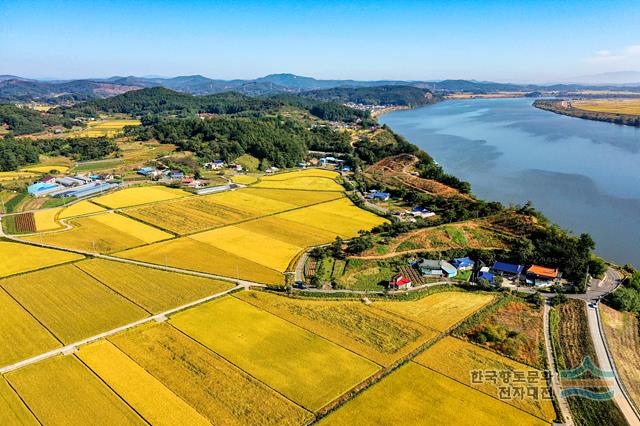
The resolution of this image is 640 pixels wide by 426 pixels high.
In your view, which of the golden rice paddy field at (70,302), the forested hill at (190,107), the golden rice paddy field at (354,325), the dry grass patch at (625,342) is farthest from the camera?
the forested hill at (190,107)

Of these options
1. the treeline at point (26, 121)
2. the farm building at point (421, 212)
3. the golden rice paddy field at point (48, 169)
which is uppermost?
the treeline at point (26, 121)

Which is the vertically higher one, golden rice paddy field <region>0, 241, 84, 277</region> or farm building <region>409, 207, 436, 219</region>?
farm building <region>409, 207, 436, 219</region>

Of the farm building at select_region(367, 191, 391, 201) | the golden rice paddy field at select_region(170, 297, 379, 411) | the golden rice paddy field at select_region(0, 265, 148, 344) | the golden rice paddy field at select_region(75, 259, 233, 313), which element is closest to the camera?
the golden rice paddy field at select_region(170, 297, 379, 411)

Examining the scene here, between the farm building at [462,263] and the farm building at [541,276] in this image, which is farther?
the farm building at [462,263]

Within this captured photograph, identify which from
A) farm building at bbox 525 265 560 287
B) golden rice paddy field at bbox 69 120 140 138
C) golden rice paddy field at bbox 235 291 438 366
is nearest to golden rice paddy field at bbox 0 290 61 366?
golden rice paddy field at bbox 235 291 438 366

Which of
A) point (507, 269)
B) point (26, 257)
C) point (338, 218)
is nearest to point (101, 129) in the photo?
point (26, 257)

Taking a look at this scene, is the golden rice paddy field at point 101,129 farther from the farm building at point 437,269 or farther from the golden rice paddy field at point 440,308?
the golden rice paddy field at point 440,308

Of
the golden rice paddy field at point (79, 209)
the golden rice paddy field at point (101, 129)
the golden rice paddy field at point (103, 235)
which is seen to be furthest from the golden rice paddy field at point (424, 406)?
the golden rice paddy field at point (101, 129)

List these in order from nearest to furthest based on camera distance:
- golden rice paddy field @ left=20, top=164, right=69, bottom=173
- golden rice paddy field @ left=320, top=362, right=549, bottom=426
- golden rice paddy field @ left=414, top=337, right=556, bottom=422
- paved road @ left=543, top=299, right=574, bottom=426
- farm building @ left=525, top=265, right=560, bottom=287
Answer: golden rice paddy field @ left=320, top=362, right=549, bottom=426, paved road @ left=543, top=299, right=574, bottom=426, golden rice paddy field @ left=414, top=337, right=556, bottom=422, farm building @ left=525, top=265, right=560, bottom=287, golden rice paddy field @ left=20, top=164, right=69, bottom=173

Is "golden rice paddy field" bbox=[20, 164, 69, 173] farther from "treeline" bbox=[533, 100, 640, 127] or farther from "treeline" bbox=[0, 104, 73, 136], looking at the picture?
"treeline" bbox=[533, 100, 640, 127]
